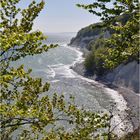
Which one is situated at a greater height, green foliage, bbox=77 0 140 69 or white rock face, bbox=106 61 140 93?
green foliage, bbox=77 0 140 69

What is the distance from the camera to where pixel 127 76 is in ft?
315

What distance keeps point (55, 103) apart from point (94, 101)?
65.0 metres

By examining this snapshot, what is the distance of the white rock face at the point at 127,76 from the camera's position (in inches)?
3565

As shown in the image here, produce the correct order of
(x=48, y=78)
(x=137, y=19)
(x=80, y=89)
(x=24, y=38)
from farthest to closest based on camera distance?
(x=48, y=78)
(x=80, y=89)
(x=137, y=19)
(x=24, y=38)

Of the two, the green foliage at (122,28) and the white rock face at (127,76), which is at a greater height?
the green foliage at (122,28)

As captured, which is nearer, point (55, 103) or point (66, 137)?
point (66, 137)

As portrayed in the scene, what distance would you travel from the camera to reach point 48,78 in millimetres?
112375

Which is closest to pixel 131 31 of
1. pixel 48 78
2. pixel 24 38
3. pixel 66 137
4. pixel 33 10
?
pixel 33 10

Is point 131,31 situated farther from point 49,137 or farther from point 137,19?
point 49,137

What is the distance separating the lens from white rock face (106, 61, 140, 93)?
297 feet

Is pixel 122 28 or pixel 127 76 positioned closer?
pixel 122 28

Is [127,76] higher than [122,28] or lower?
lower

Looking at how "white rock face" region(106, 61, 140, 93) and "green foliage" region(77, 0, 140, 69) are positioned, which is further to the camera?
"white rock face" region(106, 61, 140, 93)

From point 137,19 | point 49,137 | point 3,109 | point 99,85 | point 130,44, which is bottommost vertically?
point 99,85
